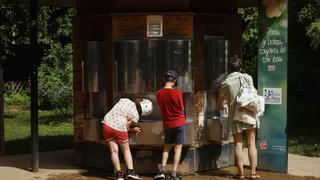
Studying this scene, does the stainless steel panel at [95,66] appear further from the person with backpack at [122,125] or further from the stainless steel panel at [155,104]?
the person with backpack at [122,125]

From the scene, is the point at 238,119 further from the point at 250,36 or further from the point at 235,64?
the point at 250,36

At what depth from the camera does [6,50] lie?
1338cm

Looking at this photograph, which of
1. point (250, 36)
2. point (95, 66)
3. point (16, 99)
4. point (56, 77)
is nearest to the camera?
point (95, 66)

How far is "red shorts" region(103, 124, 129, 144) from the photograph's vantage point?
9352 millimetres

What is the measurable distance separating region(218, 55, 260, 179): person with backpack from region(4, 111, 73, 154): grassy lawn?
5256 mm

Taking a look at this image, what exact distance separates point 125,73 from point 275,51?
2.58 meters

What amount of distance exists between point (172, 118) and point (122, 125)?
791mm

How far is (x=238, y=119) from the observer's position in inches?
376

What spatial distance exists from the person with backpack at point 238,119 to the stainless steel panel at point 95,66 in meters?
2.07

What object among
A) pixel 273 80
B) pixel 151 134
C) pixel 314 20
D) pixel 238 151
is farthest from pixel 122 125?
pixel 314 20

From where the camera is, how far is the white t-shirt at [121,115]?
9.33 m

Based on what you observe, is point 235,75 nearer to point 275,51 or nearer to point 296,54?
point 275,51

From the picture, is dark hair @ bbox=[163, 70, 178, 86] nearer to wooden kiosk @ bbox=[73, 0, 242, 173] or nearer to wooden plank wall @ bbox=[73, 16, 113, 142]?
wooden kiosk @ bbox=[73, 0, 242, 173]

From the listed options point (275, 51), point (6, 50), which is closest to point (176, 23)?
point (275, 51)
